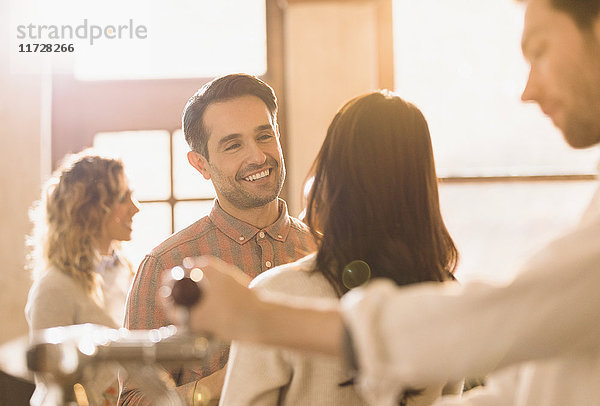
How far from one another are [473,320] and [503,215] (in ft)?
9.57

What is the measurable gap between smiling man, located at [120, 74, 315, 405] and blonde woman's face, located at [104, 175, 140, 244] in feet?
2.63

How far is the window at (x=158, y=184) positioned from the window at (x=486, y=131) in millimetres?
1079

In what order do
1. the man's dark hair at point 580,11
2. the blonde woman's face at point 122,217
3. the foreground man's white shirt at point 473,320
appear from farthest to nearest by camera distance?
the blonde woman's face at point 122,217 < the man's dark hair at point 580,11 < the foreground man's white shirt at point 473,320

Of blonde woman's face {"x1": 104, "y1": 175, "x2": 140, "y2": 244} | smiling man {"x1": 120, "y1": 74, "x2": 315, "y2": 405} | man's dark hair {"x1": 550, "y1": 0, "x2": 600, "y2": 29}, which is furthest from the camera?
blonde woman's face {"x1": 104, "y1": 175, "x2": 140, "y2": 244}

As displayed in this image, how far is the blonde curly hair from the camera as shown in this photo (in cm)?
279

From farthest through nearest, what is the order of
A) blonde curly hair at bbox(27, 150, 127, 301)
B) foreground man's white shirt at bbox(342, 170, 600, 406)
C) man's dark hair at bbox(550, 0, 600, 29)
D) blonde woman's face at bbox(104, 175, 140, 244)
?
blonde woman's face at bbox(104, 175, 140, 244), blonde curly hair at bbox(27, 150, 127, 301), man's dark hair at bbox(550, 0, 600, 29), foreground man's white shirt at bbox(342, 170, 600, 406)

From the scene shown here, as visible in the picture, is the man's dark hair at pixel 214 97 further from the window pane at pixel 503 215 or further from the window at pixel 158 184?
the window pane at pixel 503 215

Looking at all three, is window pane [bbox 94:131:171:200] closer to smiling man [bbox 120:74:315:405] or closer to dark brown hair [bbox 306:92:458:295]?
smiling man [bbox 120:74:315:405]

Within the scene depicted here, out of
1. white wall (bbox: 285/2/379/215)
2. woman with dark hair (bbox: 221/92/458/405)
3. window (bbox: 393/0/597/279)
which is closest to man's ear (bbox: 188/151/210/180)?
woman with dark hair (bbox: 221/92/458/405)

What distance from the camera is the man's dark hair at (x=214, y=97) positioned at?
2.22 metres

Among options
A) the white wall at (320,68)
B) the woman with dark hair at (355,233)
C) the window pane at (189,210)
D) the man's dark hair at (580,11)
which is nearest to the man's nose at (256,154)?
the woman with dark hair at (355,233)

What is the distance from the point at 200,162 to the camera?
228cm

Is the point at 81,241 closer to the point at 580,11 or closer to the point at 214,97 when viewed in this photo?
the point at 214,97

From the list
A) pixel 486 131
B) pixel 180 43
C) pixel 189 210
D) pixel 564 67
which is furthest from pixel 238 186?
pixel 486 131
